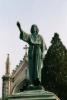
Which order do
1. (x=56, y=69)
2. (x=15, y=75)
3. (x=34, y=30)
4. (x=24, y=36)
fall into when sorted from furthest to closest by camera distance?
1. (x=15, y=75)
2. (x=56, y=69)
3. (x=34, y=30)
4. (x=24, y=36)

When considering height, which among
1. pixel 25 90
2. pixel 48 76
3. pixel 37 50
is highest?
pixel 48 76

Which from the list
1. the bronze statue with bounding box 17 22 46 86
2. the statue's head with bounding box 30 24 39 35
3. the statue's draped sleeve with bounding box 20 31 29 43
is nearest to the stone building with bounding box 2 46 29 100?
the statue's head with bounding box 30 24 39 35

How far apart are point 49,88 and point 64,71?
3.34m

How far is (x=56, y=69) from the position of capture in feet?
176

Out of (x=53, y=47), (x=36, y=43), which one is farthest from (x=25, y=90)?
(x=53, y=47)

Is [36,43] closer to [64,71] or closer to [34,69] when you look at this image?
[34,69]

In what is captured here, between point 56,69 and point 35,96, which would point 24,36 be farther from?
point 56,69

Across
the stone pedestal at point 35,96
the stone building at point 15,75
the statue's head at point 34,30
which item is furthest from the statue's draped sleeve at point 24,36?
the stone building at point 15,75

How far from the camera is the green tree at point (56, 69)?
171 ft

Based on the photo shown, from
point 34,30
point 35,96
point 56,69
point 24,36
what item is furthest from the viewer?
point 56,69

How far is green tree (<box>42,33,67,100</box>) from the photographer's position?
5197cm

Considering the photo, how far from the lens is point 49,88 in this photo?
50719mm

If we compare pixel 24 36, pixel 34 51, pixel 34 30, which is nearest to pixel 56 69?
pixel 34 30

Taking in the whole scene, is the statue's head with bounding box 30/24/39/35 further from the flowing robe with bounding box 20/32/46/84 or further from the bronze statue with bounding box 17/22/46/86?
the flowing robe with bounding box 20/32/46/84
